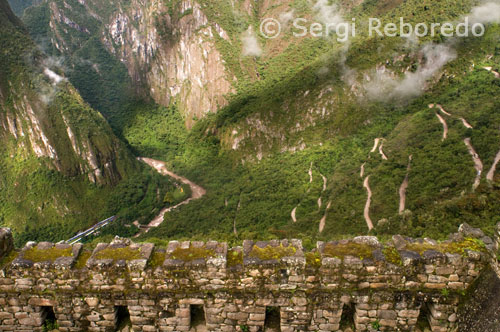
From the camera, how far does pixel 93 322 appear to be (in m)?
6.49

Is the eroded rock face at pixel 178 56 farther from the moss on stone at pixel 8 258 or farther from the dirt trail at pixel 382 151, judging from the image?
the moss on stone at pixel 8 258

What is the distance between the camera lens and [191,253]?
249 inches

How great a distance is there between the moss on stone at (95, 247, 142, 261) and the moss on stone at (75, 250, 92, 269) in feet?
0.82

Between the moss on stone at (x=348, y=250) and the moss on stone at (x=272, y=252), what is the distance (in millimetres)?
677

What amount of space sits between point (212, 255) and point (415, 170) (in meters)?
43.1

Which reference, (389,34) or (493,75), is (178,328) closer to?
(493,75)

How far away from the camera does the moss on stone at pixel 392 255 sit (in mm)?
6016

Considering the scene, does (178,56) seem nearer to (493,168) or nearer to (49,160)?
(49,160)

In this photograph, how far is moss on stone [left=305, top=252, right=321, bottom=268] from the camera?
6031 mm

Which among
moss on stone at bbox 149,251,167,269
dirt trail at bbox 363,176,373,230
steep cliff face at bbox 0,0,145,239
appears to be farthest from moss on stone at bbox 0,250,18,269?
steep cliff face at bbox 0,0,145,239

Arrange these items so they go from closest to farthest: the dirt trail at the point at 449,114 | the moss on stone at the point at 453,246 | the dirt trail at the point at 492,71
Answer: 1. the moss on stone at the point at 453,246
2. the dirt trail at the point at 449,114
3. the dirt trail at the point at 492,71

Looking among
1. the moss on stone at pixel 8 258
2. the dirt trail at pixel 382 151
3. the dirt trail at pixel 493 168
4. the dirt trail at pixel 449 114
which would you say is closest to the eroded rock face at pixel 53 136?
the dirt trail at pixel 382 151

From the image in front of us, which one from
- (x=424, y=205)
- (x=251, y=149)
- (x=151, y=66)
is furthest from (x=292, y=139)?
(x=151, y=66)

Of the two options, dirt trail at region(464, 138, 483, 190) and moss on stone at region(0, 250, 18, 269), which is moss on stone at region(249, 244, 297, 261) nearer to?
moss on stone at region(0, 250, 18, 269)
